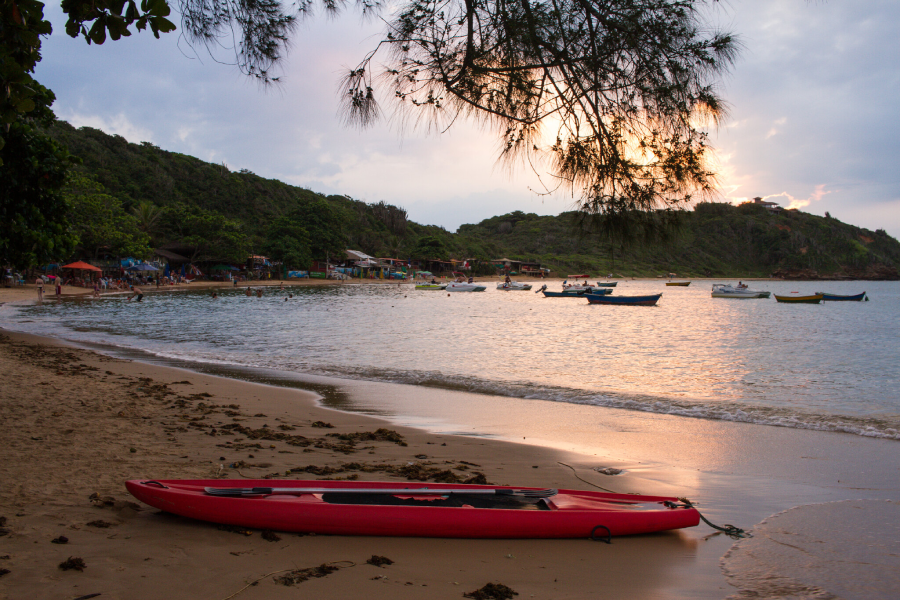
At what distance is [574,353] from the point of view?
45.3 feet

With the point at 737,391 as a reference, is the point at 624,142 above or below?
above

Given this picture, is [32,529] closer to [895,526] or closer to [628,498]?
[628,498]

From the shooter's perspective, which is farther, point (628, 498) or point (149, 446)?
point (149, 446)

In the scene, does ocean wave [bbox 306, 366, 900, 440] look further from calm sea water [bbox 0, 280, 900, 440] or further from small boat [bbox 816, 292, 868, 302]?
small boat [bbox 816, 292, 868, 302]

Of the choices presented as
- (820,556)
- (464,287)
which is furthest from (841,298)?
(820,556)

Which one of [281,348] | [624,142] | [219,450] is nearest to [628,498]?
[624,142]

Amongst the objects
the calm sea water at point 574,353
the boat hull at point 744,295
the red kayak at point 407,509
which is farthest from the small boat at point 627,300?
the red kayak at point 407,509

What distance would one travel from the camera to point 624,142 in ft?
12.5

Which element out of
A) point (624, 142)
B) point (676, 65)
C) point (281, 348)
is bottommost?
point (281, 348)

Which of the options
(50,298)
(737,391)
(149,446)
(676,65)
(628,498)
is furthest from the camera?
(50,298)

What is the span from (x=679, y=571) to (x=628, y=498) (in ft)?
2.00

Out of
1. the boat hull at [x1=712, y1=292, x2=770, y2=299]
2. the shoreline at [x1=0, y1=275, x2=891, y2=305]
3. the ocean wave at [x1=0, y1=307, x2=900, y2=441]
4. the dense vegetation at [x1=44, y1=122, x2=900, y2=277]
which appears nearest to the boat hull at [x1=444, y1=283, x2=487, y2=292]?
the dense vegetation at [x1=44, y1=122, x2=900, y2=277]

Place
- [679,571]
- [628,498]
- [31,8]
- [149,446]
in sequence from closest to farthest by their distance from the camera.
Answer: [31,8] < [679,571] < [628,498] < [149,446]

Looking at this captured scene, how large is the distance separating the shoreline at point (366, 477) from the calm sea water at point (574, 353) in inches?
62.2
